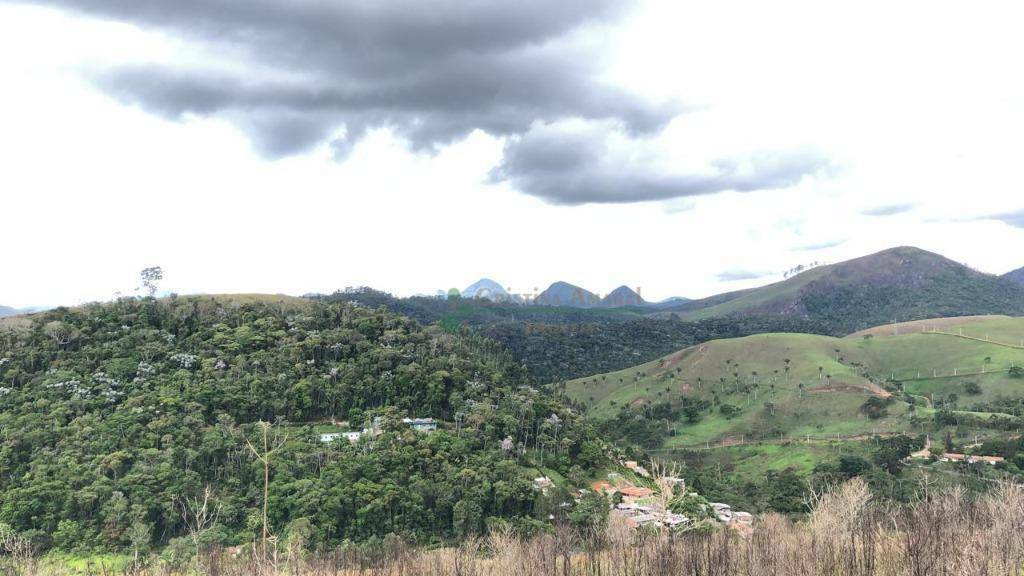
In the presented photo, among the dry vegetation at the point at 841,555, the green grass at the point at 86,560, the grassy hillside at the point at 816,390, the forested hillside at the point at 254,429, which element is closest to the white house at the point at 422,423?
the forested hillside at the point at 254,429

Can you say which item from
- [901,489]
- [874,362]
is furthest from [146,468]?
[874,362]

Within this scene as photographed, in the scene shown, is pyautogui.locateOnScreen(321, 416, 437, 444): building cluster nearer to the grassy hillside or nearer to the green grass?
the green grass

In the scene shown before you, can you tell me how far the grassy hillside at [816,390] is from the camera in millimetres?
139125

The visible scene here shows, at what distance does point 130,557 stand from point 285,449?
20990mm

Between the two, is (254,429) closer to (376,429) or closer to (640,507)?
(376,429)

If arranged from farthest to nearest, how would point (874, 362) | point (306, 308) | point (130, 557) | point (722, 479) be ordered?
point (874, 362) < point (306, 308) < point (722, 479) < point (130, 557)

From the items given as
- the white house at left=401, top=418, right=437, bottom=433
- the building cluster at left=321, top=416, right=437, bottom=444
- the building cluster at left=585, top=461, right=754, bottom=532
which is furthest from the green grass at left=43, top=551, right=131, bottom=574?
the building cluster at left=585, top=461, right=754, bottom=532

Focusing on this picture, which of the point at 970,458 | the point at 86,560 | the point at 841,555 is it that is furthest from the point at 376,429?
the point at 970,458

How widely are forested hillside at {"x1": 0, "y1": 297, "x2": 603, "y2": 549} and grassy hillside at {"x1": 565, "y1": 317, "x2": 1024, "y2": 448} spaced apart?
6595cm

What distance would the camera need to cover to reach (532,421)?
96000mm

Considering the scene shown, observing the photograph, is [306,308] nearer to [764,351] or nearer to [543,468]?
[543,468]

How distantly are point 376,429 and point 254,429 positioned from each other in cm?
1883

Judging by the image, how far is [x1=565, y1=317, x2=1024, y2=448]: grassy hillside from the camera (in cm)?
13912

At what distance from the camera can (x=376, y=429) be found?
298 ft
